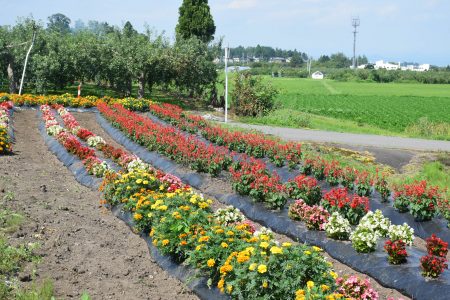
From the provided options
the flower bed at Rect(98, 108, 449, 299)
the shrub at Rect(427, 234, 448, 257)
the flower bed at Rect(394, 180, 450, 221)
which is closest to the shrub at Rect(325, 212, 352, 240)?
the flower bed at Rect(98, 108, 449, 299)

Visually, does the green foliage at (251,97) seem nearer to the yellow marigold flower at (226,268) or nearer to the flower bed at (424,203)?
the flower bed at (424,203)

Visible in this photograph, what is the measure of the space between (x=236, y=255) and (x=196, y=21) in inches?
1716

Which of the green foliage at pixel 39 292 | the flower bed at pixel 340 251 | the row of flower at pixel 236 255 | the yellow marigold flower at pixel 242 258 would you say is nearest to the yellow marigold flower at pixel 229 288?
the row of flower at pixel 236 255

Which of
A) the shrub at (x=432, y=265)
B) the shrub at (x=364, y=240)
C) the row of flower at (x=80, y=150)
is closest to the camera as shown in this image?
the shrub at (x=432, y=265)

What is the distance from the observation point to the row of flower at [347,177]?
10.0 metres

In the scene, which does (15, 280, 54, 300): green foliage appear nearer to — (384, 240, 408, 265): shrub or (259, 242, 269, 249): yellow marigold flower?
(259, 242, 269, 249): yellow marigold flower

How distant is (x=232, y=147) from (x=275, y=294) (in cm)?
1158

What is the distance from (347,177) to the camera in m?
12.0

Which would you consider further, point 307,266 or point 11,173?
point 11,173

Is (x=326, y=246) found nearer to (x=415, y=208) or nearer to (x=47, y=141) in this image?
(x=415, y=208)

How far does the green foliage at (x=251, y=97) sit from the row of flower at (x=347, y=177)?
44.0 ft

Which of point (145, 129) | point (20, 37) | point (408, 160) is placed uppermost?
point (20, 37)

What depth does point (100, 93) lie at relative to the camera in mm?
42281

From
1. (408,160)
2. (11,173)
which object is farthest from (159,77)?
(11,173)
